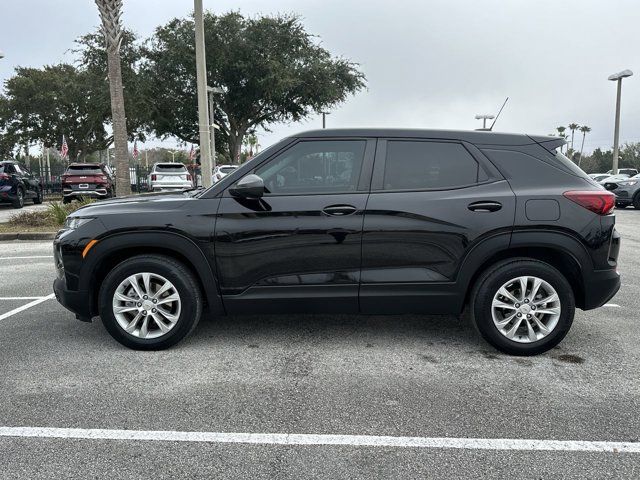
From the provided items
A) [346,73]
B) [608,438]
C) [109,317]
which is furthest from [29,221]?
[346,73]

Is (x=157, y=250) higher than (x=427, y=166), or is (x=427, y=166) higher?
(x=427, y=166)

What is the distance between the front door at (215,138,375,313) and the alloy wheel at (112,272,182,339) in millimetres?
444

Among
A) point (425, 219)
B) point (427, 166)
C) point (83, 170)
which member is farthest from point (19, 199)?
point (425, 219)

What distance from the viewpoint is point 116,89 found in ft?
43.4

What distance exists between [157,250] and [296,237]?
116cm

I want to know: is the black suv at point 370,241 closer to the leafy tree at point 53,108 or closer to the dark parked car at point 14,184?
the dark parked car at point 14,184

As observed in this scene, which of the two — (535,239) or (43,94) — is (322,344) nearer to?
(535,239)

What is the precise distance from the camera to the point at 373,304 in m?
4.05

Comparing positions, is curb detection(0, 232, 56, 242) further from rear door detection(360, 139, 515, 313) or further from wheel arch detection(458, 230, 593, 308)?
wheel arch detection(458, 230, 593, 308)

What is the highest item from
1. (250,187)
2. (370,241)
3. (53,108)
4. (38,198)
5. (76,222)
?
(53,108)

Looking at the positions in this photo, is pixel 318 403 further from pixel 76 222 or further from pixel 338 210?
pixel 76 222

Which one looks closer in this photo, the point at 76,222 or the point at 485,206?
the point at 485,206

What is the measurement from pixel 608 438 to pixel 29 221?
44.3ft

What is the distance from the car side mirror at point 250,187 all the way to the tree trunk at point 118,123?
10.5 meters
